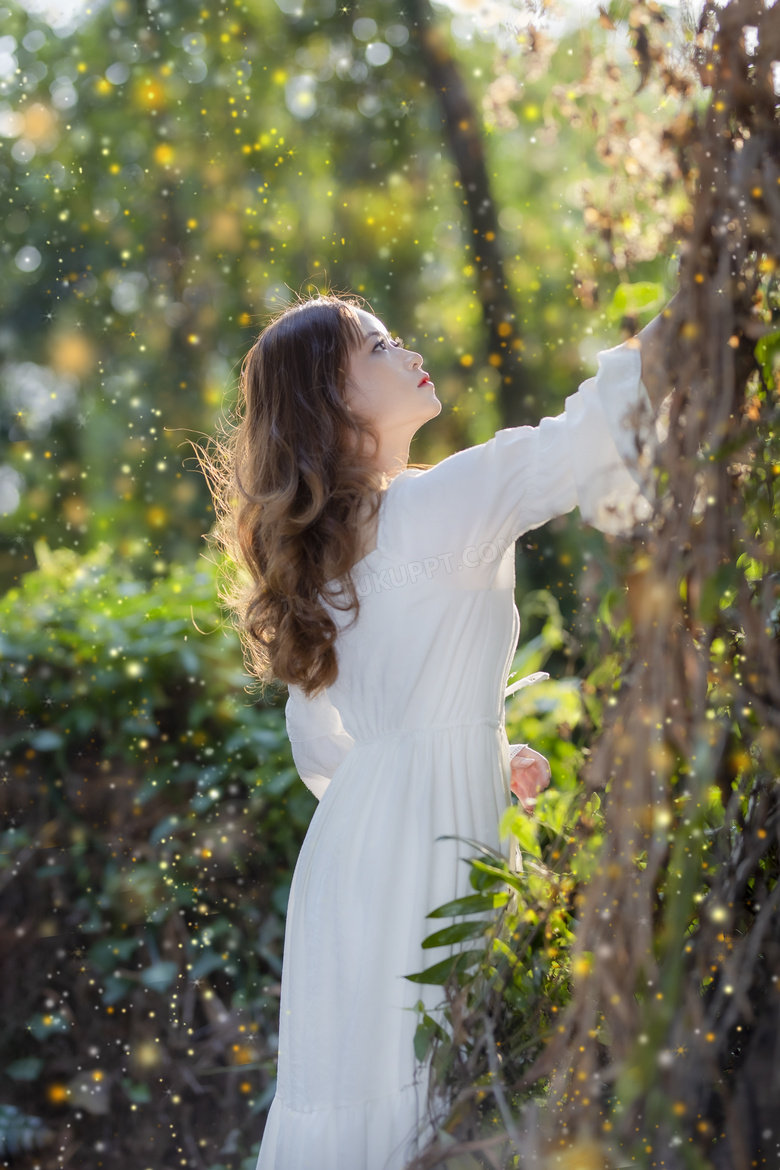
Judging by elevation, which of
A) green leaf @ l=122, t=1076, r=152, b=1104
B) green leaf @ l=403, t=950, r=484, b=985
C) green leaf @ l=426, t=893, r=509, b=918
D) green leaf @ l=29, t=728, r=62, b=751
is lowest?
green leaf @ l=403, t=950, r=484, b=985

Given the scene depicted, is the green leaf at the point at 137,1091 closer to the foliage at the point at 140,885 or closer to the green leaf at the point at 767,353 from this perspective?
the foliage at the point at 140,885

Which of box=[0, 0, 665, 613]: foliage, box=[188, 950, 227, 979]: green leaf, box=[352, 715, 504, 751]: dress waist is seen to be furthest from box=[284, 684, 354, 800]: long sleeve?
box=[0, 0, 665, 613]: foliage

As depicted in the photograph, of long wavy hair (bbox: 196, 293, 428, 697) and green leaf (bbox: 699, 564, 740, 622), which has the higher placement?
long wavy hair (bbox: 196, 293, 428, 697)

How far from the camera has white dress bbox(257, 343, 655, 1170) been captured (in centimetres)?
106

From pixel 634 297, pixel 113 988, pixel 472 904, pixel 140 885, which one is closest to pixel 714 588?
pixel 634 297

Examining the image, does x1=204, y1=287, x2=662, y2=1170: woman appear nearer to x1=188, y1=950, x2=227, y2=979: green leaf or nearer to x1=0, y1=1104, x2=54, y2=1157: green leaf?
x1=188, y1=950, x2=227, y2=979: green leaf

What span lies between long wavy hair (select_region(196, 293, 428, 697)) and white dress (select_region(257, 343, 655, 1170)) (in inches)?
1.4

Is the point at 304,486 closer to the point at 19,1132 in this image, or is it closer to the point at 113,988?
the point at 113,988

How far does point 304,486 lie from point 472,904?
0.58 meters

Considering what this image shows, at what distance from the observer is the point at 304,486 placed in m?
1.21

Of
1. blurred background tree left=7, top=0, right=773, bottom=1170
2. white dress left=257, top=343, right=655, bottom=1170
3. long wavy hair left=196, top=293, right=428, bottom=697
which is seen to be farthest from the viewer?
blurred background tree left=7, top=0, right=773, bottom=1170

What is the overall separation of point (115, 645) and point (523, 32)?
1.88 m

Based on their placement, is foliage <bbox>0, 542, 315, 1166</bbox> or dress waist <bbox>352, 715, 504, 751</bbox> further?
foliage <bbox>0, 542, 315, 1166</bbox>

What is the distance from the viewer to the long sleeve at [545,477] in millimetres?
812
